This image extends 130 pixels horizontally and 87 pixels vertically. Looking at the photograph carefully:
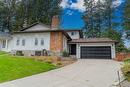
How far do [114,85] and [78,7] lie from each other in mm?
46787

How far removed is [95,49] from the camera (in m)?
31.6

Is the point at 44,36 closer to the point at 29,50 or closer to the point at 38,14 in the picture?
the point at 29,50

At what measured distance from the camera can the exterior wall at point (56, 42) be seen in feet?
91.8

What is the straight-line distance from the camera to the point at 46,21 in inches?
1960

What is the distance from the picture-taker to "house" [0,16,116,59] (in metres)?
28.4

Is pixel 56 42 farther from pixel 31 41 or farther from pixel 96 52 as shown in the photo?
pixel 96 52

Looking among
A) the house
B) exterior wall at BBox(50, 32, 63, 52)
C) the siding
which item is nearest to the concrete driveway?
exterior wall at BBox(50, 32, 63, 52)

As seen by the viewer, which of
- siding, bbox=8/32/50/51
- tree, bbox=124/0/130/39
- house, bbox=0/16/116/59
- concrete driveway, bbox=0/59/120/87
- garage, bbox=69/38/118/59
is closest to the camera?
concrete driveway, bbox=0/59/120/87

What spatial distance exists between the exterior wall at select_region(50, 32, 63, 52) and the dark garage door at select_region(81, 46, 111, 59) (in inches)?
202

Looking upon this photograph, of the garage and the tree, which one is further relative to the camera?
the tree

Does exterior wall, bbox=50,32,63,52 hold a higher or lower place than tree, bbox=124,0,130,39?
lower

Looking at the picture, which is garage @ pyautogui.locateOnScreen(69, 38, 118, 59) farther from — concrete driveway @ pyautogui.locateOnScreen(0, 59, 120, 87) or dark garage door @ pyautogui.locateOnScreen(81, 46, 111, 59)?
concrete driveway @ pyautogui.locateOnScreen(0, 59, 120, 87)

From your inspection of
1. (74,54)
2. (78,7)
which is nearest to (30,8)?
(78,7)

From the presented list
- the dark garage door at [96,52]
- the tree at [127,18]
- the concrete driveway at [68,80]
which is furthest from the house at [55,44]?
the tree at [127,18]
